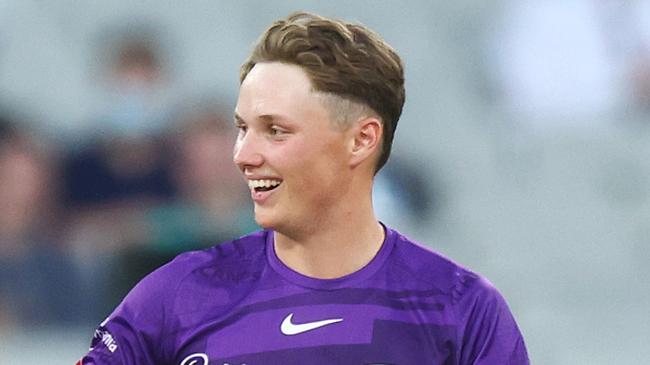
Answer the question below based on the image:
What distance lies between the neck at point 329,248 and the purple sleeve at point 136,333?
315 mm

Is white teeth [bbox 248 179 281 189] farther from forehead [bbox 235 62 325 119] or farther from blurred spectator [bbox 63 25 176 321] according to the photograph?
blurred spectator [bbox 63 25 176 321]

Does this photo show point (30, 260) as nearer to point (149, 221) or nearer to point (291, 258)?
point (149, 221)

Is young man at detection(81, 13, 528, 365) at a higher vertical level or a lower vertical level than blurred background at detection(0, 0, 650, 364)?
higher

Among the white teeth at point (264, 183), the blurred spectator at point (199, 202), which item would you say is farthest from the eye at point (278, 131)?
the blurred spectator at point (199, 202)

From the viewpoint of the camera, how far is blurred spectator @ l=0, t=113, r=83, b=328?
7.93 m

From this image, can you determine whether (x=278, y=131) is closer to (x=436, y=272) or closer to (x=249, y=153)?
(x=249, y=153)

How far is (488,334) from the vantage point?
145 inches

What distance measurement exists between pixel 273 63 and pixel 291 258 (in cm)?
47

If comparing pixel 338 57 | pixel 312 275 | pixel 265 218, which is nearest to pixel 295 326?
pixel 312 275

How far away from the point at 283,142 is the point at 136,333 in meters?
0.55

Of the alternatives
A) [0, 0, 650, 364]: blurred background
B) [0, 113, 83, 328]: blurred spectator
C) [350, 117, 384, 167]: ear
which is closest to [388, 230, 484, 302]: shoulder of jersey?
[350, 117, 384, 167]: ear

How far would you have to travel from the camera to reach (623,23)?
10.6 meters

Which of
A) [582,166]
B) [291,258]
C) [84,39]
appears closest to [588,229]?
[582,166]

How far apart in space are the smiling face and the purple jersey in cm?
19
